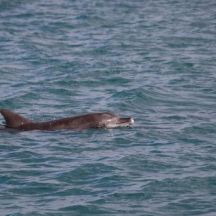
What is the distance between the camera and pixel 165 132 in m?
19.7

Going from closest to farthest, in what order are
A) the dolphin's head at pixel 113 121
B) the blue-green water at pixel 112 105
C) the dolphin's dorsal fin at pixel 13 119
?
the blue-green water at pixel 112 105, the dolphin's dorsal fin at pixel 13 119, the dolphin's head at pixel 113 121

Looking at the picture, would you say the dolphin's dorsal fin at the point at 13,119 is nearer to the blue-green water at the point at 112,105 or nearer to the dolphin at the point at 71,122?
the dolphin at the point at 71,122

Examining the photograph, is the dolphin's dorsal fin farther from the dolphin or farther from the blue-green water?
the blue-green water

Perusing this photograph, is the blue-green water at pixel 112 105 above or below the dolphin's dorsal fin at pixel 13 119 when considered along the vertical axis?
below

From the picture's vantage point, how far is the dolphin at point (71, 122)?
19.9m

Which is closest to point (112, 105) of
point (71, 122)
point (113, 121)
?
point (113, 121)

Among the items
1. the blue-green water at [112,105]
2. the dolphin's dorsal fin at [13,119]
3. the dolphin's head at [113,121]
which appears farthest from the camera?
the dolphin's head at [113,121]

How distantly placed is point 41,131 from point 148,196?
5268 mm

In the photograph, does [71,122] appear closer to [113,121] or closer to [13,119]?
[113,121]

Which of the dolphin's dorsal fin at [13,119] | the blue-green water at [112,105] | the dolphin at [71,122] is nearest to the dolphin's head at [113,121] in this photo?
the dolphin at [71,122]

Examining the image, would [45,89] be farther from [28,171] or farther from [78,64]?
[28,171]

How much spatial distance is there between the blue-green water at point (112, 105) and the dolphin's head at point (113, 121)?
30 centimetres

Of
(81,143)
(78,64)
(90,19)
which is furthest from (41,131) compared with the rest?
(90,19)

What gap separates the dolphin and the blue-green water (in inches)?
10.6
